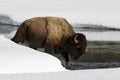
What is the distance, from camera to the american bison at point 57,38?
28.4ft

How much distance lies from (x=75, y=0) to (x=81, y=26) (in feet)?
18.7

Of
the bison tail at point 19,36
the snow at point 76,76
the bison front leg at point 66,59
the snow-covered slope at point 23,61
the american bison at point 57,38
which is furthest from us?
the bison tail at point 19,36

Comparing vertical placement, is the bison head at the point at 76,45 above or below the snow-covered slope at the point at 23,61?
below

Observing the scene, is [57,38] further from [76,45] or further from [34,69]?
[34,69]

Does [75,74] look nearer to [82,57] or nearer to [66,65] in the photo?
[66,65]

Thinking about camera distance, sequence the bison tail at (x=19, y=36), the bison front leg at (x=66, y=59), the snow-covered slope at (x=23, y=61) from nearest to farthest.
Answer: the snow-covered slope at (x=23, y=61) < the bison front leg at (x=66, y=59) < the bison tail at (x=19, y=36)

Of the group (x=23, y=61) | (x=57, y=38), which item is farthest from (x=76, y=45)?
(x=23, y=61)

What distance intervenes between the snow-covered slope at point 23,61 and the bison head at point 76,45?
2668 millimetres

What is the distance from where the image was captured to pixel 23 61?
5.25 m

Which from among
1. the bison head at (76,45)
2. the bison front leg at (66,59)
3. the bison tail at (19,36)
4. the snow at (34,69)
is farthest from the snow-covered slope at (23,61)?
the bison tail at (19,36)

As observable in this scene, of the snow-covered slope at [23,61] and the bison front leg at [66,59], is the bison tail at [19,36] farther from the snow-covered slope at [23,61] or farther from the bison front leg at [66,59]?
the snow-covered slope at [23,61]

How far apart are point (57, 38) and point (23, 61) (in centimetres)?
369

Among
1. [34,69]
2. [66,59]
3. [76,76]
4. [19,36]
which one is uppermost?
[76,76]

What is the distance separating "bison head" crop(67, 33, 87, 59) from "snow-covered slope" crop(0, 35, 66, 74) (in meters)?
2.67
